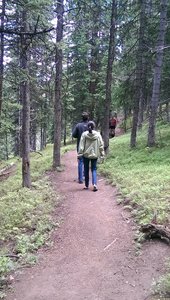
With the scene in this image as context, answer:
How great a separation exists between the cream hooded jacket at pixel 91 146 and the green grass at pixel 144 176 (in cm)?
134

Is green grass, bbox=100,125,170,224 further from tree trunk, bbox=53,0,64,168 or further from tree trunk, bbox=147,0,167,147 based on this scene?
tree trunk, bbox=53,0,64,168

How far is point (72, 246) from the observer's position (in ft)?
A: 23.6

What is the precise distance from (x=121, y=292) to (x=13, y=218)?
4.20 meters

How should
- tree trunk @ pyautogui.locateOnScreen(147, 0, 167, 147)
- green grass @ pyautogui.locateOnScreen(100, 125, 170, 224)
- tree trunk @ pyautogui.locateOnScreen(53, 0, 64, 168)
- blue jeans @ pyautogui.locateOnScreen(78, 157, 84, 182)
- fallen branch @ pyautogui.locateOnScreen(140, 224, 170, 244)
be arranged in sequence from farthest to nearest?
tree trunk @ pyautogui.locateOnScreen(147, 0, 167, 147)
tree trunk @ pyautogui.locateOnScreen(53, 0, 64, 168)
blue jeans @ pyautogui.locateOnScreen(78, 157, 84, 182)
green grass @ pyautogui.locateOnScreen(100, 125, 170, 224)
fallen branch @ pyautogui.locateOnScreen(140, 224, 170, 244)

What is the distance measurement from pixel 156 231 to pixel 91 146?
469 centimetres

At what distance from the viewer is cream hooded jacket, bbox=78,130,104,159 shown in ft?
36.2

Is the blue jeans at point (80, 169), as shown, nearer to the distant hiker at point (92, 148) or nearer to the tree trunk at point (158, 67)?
the distant hiker at point (92, 148)

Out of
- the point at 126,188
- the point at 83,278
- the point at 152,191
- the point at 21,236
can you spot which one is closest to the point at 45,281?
the point at 83,278

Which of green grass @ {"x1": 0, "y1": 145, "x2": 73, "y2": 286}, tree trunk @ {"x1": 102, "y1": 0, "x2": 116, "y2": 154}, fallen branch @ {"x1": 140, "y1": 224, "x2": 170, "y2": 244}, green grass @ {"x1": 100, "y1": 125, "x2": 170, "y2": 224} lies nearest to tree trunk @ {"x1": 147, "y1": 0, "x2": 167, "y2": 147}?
green grass @ {"x1": 100, "y1": 125, "x2": 170, "y2": 224}

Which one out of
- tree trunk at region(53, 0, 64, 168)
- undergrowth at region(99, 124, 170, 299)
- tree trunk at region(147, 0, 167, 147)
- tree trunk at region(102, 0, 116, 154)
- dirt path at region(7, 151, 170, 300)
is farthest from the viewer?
tree trunk at region(102, 0, 116, 154)

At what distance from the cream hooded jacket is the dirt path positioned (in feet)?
7.77

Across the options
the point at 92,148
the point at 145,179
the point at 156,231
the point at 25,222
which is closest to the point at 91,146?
the point at 92,148

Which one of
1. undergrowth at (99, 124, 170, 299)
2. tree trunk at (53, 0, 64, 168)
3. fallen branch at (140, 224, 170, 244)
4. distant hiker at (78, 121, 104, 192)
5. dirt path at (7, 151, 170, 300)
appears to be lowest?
dirt path at (7, 151, 170, 300)

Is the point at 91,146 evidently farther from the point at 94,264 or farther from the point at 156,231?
the point at 94,264
